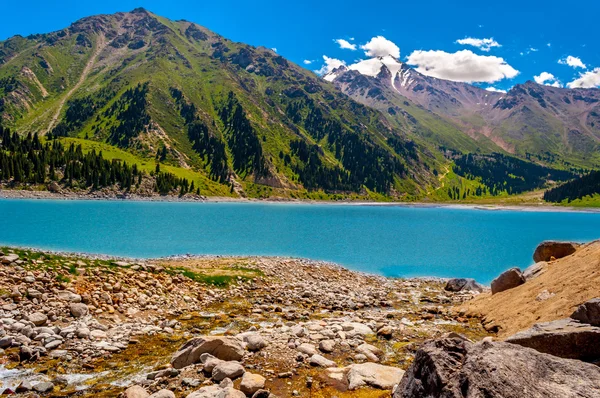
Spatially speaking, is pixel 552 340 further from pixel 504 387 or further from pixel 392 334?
pixel 392 334

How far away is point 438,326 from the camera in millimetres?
23438

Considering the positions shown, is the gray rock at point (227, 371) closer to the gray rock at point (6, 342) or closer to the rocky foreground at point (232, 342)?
the rocky foreground at point (232, 342)

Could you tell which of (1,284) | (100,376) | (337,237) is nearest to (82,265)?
(1,284)

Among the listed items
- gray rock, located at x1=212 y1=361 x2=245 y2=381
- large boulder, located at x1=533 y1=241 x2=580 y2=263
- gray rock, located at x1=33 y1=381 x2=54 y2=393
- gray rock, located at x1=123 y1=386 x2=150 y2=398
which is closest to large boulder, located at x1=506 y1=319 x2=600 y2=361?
gray rock, located at x1=212 y1=361 x2=245 y2=381

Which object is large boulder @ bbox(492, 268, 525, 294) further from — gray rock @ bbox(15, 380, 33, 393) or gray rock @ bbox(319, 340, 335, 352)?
gray rock @ bbox(15, 380, 33, 393)

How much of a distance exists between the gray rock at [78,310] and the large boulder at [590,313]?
78.9ft

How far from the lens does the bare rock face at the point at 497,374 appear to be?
7.57m

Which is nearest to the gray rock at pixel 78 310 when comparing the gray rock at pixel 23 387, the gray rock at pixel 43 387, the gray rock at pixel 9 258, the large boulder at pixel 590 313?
the gray rock at pixel 9 258

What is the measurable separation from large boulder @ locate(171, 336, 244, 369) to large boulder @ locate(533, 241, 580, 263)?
31.6 m

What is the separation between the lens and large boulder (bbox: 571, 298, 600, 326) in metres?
13.1

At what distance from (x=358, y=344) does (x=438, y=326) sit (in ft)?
26.0

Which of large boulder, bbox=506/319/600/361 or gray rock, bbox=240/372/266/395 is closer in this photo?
large boulder, bbox=506/319/600/361

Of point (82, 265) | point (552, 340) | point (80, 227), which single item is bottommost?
point (80, 227)

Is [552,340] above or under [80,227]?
above
